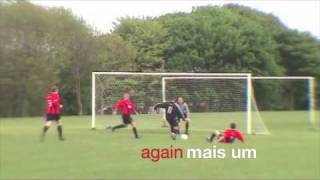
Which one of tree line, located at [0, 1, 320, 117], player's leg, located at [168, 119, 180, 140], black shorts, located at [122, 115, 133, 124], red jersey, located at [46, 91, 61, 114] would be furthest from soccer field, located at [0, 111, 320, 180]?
tree line, located at [0, 1, 320, 117]

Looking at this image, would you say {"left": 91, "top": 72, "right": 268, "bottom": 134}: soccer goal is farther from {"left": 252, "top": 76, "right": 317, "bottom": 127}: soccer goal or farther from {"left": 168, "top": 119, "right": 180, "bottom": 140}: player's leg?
{"left": 252, "top": 76, "right": 317, "bottom": 127}: soccer goal

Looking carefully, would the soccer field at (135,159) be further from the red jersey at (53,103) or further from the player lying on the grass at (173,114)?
the red jersey at (53,103)

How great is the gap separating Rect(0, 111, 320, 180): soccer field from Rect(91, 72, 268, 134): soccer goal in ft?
10.2

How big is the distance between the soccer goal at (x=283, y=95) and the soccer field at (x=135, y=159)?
83.3 feet

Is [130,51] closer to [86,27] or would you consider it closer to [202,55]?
[86,27]

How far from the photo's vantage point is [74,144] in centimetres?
2003

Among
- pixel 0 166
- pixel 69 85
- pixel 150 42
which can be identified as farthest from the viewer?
pixel 150 42

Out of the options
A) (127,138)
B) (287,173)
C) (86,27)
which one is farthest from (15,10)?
(287,173)

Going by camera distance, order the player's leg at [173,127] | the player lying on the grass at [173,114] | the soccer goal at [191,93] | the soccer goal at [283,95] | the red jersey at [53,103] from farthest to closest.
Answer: the soccer goal at [283,95]
the soccer goal at [191,93]
the player's leg at [173,127]
the red jersey at [53,103]
the player lying on the grass at [173,114]

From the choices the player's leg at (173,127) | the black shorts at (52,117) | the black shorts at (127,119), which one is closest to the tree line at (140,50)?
the black shorts at (127,119)

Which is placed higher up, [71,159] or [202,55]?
[202,55]

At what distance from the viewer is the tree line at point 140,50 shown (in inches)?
1914

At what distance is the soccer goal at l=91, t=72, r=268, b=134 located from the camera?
27562 mm

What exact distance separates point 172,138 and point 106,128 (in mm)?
6119
